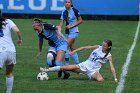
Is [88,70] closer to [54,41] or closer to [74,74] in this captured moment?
[54,41]

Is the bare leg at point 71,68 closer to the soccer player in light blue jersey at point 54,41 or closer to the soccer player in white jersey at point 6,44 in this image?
the soccer player in light blue jersey at point 54,41

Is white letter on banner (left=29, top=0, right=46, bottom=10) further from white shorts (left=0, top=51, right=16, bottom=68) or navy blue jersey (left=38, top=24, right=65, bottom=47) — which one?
white shorts (left=0, top=51, right=16, bottom=68)

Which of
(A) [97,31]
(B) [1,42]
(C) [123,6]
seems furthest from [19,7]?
(B) [1,42]

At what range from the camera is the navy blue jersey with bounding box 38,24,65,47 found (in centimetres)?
1339

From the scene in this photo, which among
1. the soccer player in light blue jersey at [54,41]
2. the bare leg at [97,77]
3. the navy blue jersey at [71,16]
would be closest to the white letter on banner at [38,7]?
the navy blue jersey at [71,16]

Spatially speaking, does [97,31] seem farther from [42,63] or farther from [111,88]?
[111,88]

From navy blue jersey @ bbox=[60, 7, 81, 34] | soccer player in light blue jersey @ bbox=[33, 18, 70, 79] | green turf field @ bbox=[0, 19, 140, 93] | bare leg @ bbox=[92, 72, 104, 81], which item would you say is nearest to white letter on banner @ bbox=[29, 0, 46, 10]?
green turf field @ bbox=[0, 19, 140, 93]

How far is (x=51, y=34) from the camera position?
13.5 metres

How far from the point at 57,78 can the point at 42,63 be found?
3.30 metres

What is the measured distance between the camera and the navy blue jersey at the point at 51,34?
1339cm

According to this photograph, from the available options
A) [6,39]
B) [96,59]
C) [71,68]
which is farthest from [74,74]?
[6,39]

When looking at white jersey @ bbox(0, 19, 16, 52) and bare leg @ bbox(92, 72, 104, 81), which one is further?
bare leg @ bbox(92, 72, 104, 81)

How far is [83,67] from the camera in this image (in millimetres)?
13320

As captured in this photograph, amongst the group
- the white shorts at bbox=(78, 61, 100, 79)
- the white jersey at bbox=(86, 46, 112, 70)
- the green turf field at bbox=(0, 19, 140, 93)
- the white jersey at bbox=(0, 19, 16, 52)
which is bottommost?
the green turf field at bbox=(0, 19, 140, 93)
